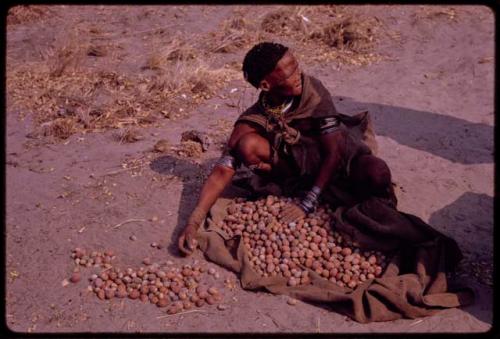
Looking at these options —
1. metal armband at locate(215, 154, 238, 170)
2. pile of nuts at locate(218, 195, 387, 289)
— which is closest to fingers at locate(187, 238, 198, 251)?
pile of nuts at locate(218, 195, 387, 289)

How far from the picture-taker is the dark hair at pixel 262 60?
114 inches

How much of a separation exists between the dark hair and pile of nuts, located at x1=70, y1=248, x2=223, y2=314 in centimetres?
111

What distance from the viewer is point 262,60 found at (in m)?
2.91

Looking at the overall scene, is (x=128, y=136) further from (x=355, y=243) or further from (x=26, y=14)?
(x=26, y=14)

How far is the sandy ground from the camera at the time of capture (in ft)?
8.88

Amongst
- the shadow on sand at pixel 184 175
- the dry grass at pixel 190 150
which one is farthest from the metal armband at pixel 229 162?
the dry grass at pixel 190 150

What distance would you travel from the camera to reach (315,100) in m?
3.07

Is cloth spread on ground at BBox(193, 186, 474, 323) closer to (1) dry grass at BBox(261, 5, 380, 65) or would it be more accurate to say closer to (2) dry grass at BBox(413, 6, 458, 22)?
(1) dry grass at BBox(261, 5, 380, 65)

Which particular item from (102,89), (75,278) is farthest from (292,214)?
(102,89)

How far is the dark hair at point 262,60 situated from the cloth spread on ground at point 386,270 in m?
0.87

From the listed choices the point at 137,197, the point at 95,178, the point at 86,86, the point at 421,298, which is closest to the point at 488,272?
the point at 421,298

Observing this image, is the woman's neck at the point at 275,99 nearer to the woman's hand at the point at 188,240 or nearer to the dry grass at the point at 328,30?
the woman's hand at the point at 188,240

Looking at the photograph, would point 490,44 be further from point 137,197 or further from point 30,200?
point 30,200

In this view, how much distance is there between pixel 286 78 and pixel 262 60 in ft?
0.55
